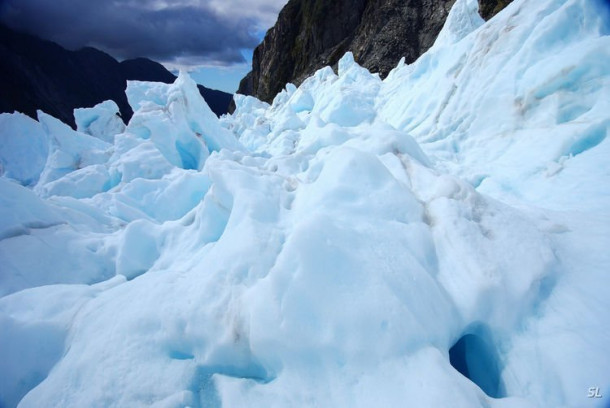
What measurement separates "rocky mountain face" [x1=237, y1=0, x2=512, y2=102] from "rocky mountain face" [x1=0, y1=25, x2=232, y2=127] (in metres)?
33.2

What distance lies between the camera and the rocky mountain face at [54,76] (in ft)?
149

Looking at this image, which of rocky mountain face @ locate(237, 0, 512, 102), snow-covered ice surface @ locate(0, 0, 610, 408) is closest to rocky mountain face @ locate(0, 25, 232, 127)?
rocky mountain face @ locate(237, 0, 512, 102)

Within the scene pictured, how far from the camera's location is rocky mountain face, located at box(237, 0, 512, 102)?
29438 mm

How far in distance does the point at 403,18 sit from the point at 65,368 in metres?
35.8

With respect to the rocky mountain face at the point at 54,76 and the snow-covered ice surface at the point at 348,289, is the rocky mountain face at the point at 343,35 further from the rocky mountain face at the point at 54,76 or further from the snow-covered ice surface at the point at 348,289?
the rocky mountain face at the point at 54,76

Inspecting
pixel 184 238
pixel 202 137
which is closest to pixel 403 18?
pixel 202 137

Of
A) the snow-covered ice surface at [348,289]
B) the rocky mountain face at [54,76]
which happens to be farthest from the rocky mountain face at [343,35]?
the rocky mountain face at [54,76]

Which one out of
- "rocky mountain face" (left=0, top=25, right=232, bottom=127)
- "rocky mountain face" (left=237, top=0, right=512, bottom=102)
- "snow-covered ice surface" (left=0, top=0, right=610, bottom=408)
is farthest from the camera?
"rocky mountain face" (left=0, top=25, right=232, bottom=127)

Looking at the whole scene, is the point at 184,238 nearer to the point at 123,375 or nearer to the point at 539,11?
the point at 123,375

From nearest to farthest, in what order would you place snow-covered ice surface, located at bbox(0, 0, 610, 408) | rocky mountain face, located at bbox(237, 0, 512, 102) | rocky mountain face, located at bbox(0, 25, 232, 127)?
snow-covered ice surface, located at bbox(0, 0, 610, 408)
rocky mountain face, located at bbox(237, 0, 512, 102)
rocky mountain face, located at bbox(0, 25, 232, 127)

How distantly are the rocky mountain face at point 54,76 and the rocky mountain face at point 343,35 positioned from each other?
109 feet

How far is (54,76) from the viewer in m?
61.0

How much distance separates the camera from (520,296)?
2.10m

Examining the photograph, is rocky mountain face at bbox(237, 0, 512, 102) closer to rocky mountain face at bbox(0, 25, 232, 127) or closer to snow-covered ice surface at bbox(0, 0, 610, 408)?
snow-covered ice surface at bbox(0, 0, 610, 408)
